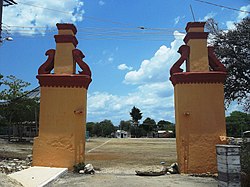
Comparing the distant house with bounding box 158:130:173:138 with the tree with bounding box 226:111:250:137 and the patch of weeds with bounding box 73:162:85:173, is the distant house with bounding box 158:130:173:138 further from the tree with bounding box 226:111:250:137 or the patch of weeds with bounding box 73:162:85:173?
the patch of weeds with bounding box 73:162:85:173

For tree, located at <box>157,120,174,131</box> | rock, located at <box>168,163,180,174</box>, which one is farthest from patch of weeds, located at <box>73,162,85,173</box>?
tree, located at <box>157,120,174,131</box>

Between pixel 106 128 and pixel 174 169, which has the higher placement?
pixel 106 128

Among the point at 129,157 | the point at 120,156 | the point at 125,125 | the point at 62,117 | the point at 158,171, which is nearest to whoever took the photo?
the point at 158,171

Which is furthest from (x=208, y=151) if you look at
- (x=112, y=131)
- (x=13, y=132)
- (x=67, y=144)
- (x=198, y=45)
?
(x=112, y=131)

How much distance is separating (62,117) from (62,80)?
1305 mm

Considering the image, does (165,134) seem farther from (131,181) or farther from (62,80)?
(131,181)


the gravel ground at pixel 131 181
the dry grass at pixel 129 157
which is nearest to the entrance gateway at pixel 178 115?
the gravel ground at pixel 131 181

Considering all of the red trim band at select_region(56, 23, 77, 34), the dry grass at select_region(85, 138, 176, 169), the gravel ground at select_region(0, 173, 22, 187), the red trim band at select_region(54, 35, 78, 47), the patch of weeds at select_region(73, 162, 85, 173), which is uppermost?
the red trim band at select_region(56, 23, 77, 34)

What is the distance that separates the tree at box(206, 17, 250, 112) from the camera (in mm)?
13258

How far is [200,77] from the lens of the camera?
10.2m

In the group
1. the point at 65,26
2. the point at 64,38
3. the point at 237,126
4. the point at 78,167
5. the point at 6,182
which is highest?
the point at 65,26

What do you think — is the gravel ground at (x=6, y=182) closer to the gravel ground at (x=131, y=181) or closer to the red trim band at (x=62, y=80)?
the gravel ground at (x=131, y=181)

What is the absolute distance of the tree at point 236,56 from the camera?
522 inches

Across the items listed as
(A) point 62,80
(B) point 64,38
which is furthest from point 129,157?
(B) point 64,38
